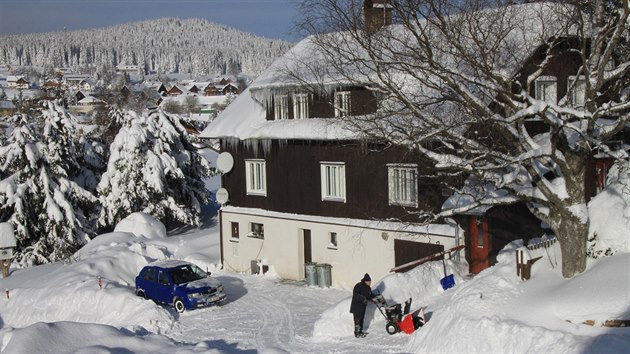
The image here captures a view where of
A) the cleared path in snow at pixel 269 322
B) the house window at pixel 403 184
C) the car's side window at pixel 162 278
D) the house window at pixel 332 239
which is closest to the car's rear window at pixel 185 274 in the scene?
the car's side window at pixel 162 278

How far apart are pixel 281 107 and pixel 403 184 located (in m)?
6.71

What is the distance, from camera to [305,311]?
21000mm

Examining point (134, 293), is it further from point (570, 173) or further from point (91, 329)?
point (570, 173)

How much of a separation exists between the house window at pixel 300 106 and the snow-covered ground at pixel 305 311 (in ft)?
21.0

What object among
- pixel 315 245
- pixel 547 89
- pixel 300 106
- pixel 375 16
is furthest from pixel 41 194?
pixel 547 89

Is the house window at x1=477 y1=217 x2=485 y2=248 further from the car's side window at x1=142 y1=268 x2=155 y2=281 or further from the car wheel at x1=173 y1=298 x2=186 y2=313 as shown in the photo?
the car's side window at x1=142 y1=268 x2=155 y2=281

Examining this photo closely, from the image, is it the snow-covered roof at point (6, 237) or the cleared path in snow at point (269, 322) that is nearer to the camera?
the cleared path in snow at point (269, 322)

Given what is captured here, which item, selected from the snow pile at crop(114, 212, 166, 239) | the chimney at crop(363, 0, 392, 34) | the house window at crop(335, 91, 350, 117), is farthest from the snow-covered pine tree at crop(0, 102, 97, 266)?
the chimney at crop(363, 0, 392, 34)

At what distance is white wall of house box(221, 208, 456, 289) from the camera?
74.7 ft

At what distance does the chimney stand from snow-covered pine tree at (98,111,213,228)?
65.6 ft

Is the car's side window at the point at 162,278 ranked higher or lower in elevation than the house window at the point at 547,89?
lower

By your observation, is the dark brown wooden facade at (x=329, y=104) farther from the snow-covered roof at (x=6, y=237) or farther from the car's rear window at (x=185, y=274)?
the snow-covered roof at (x=6, y=237)

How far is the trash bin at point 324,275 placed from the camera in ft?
79.9

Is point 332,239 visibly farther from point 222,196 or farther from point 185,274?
point 222,196
